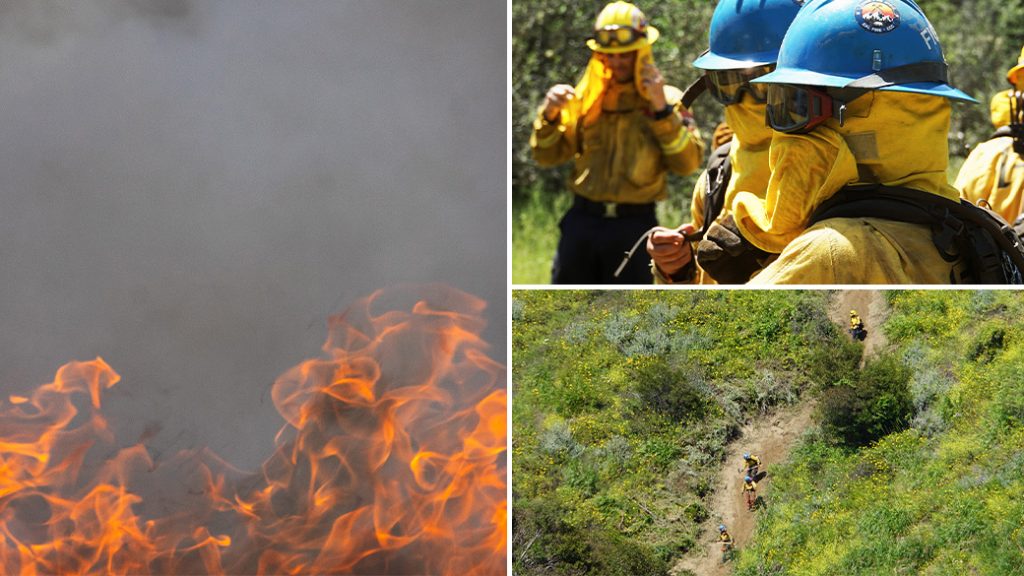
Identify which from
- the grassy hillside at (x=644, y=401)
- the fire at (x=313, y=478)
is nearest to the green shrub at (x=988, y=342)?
the grassy hillside at (x=644, y=401)

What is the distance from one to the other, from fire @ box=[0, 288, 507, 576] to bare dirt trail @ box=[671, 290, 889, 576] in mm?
1837

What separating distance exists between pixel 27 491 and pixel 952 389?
4.51m

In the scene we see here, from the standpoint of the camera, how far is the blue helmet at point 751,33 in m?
4.97

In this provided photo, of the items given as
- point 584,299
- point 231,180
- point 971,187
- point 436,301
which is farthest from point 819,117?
point 231,180

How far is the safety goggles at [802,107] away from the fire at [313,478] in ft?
10.2

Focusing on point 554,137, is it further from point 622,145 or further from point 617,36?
point 617,36

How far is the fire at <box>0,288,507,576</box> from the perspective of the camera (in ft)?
22.8

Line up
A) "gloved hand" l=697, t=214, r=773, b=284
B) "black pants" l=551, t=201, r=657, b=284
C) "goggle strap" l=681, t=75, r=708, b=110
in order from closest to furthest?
1. "gloved hand" l=697, t=214, r=773, b=284
2. "goggle strap" l=681, t=75, r=708, b=110
3. "black pants" l=551, t=201, r=657, b=284

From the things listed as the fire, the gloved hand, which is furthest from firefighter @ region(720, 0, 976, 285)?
the fire

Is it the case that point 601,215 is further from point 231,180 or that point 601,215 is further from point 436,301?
point 231,180

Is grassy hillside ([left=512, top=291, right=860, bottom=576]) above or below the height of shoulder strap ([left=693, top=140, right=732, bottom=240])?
below

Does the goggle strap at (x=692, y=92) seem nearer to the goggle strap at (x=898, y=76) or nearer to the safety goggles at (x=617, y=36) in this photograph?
the goggle strap at (x=898, y=76)

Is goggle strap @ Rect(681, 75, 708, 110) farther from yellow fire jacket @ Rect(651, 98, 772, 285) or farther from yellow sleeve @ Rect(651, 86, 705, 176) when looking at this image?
yellow sleeve @ Rect(651, 86, 705, 176)

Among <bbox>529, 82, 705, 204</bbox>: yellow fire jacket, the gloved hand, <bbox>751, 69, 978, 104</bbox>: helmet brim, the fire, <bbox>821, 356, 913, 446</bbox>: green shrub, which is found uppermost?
<bbox>751, 69, 978, 104</bbox>: helmet brim
